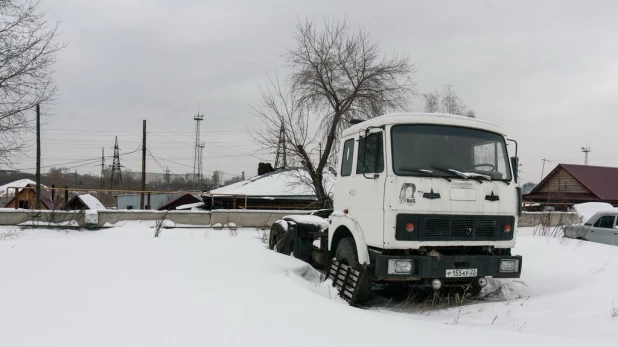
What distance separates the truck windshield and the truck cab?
0.01 meters

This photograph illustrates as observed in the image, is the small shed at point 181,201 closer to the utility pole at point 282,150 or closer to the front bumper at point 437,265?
the utility pole at point 282,150

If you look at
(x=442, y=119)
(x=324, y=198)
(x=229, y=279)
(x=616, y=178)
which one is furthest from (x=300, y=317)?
(x=616, y=178)

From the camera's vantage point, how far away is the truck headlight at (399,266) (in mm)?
5363

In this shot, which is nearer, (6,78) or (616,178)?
(6,78)

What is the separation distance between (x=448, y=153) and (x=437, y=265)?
151 cm

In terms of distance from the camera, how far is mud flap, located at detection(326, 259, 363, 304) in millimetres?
5836

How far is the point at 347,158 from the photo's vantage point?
6.73 metres

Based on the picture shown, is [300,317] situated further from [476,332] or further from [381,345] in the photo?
[476,332]

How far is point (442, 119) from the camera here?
19.1ft

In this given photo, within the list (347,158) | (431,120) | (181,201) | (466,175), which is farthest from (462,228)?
(181,201)

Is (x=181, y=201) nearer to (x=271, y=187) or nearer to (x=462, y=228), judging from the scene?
(x=271, y=187)

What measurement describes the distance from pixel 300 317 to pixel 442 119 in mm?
3343

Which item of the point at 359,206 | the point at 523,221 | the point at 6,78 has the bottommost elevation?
the point at 523,221

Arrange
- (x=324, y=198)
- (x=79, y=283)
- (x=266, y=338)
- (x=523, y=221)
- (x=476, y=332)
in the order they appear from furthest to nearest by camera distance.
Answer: (x=523, y=221) → (x=324, y=198) → (x=79, y=283) → (x=476, y=332) → (x=266, y=338)
